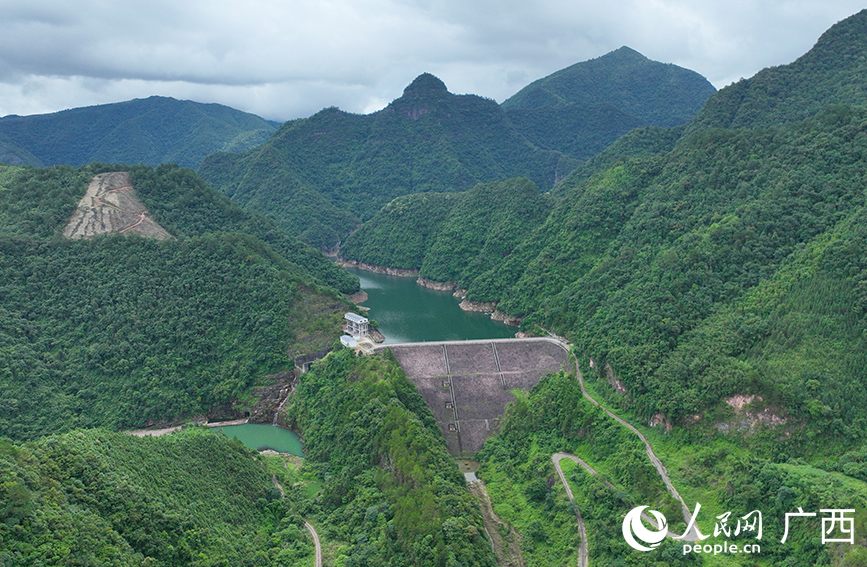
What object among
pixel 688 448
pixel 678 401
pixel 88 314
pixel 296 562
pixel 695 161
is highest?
pixel 695 161

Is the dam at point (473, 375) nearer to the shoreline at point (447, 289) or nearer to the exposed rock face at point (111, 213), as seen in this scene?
the shoreline at point (447, 289)

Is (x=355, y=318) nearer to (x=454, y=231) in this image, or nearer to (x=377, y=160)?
(x=454, y=231)

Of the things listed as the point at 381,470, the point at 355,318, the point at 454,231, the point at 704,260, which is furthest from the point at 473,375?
the point at 454,231

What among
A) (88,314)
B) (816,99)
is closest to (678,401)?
(88,314)

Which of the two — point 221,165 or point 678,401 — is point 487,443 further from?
point 221,165

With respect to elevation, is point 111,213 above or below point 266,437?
above
